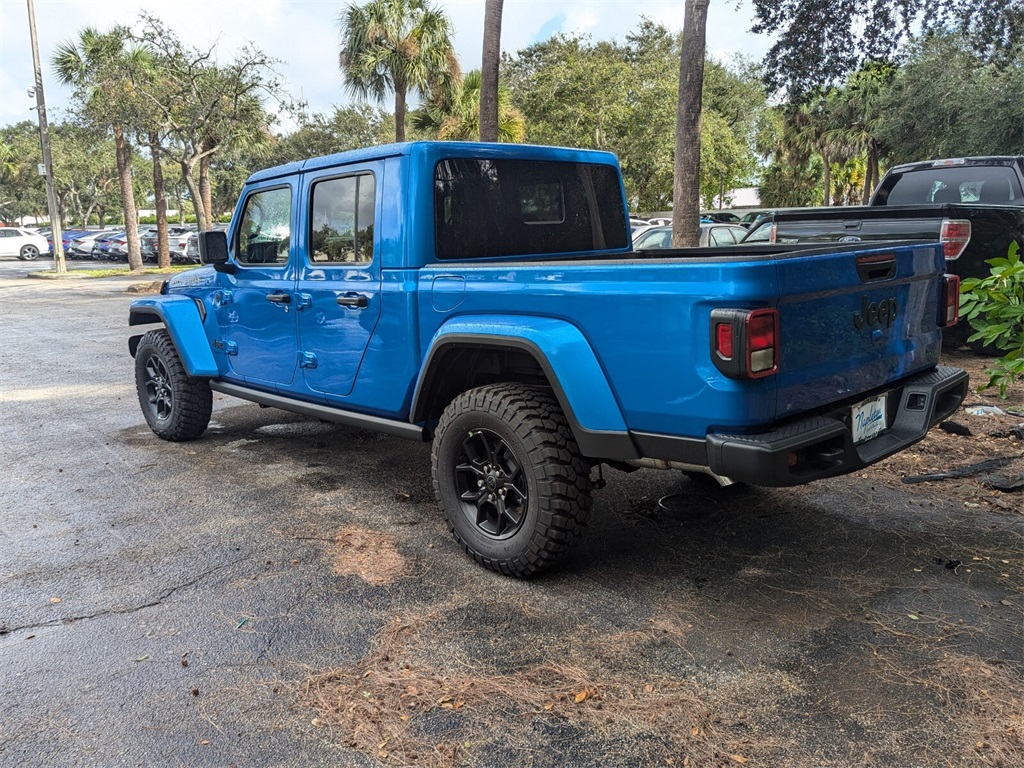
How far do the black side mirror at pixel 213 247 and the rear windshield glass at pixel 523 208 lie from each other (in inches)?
77.1

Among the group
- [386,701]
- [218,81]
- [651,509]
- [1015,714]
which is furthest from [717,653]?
[218,81]

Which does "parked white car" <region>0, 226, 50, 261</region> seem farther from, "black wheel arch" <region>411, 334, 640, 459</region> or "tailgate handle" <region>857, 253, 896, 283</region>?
"tailgate handle" <region>857, 253, 896, 283</region>

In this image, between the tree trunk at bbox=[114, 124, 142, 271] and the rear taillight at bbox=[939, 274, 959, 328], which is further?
the tree trunk at bbox=[114, 124, 142, 271]

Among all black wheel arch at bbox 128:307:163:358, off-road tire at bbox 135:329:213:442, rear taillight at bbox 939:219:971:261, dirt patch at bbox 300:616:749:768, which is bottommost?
dirt patch at bbox 300:616:749:768

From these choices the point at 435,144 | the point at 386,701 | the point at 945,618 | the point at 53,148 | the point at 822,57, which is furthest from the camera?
the point at 53,148

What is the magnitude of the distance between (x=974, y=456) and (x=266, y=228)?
468cm

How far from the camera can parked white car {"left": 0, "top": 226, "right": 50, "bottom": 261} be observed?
37.5 meters

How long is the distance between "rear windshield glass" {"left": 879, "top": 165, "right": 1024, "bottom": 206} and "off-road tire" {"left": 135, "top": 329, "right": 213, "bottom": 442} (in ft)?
24.7

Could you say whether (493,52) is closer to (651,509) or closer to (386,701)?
(651,509)

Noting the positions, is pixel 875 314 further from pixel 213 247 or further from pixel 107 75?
pixel 107 75

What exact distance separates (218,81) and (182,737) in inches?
804

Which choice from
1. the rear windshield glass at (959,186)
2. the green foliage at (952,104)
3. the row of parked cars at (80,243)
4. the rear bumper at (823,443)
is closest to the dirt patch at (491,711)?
the rear bumper at (823,443)

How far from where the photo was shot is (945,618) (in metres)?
3.17

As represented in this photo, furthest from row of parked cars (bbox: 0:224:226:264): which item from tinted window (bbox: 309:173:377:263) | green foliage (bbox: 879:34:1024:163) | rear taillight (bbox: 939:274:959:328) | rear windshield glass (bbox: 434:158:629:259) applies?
rear taillight (bbox: 939:274:959:328)
